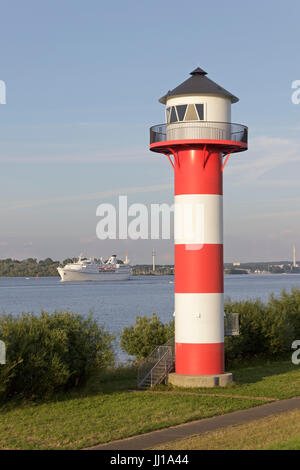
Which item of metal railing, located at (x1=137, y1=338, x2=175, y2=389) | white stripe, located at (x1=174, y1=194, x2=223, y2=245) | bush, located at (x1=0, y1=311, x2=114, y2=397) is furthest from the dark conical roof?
metal railing, located at (x1=137, y1=338, x2=175, y2=389)

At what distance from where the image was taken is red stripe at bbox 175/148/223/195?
79.9 feet

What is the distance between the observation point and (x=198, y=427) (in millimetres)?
17703

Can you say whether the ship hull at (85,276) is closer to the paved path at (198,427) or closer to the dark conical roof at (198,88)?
the dark conical roof at (198,88)

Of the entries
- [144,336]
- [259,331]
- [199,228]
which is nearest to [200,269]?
[199,228]

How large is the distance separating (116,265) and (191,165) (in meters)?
166

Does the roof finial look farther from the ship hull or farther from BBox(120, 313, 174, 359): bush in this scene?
the ship hull

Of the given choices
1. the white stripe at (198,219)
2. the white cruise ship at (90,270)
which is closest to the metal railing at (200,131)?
the white stripe at (198,219)

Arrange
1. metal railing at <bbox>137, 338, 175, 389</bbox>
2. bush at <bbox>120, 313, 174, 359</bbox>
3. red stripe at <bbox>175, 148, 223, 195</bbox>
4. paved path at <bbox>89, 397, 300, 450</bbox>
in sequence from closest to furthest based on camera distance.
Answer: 1. paved path at <bbox>89, 397, 300, 450</bbox>
2. red stripe at <bbox>175, 148, 223, 195</bbox>
3. metal railing at <bbox>137, 338, 175, 389</bbox>
4. bush at <bbox>120, 313, 174, 359</bbox>

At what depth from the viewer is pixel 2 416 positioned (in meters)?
19.5

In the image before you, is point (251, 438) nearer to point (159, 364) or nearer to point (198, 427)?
point (198, 427)

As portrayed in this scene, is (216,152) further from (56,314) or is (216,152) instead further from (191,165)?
(56,314)

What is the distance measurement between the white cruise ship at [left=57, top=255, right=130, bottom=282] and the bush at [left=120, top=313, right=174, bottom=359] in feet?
503

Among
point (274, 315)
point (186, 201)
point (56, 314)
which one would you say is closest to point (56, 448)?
point (56, 314)
